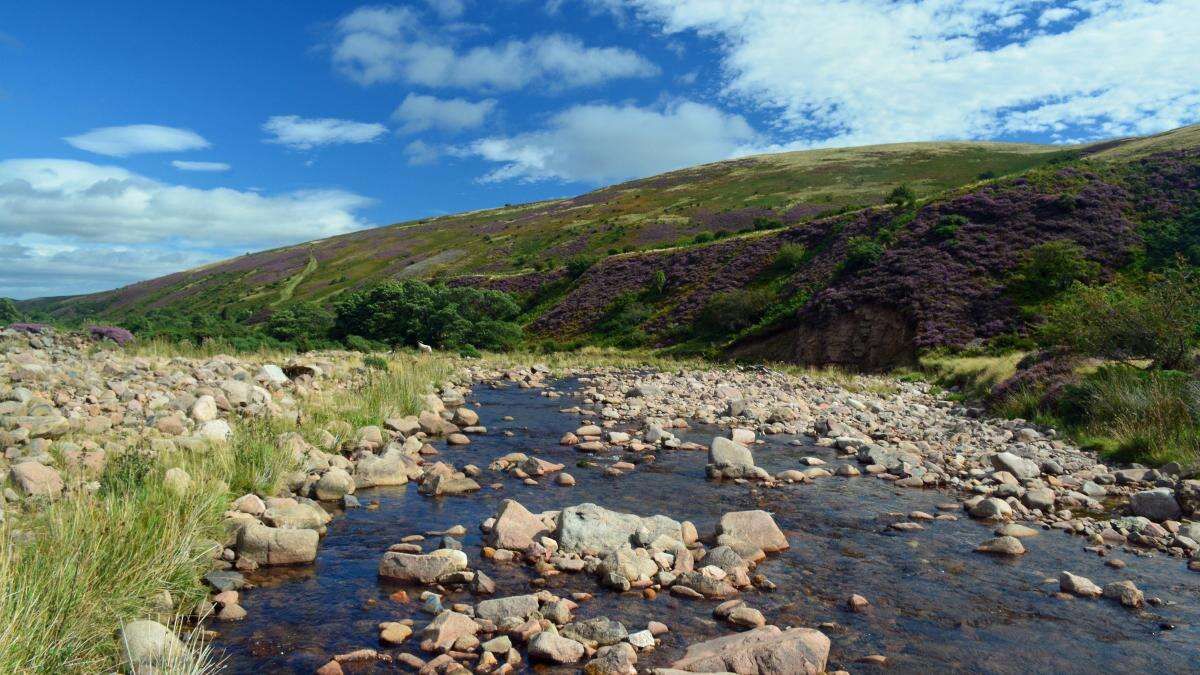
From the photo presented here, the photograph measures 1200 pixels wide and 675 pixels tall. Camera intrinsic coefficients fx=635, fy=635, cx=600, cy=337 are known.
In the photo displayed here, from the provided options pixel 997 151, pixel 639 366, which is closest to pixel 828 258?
pixel 639 366

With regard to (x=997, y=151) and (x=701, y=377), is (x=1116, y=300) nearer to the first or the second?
(x=701, y=377)

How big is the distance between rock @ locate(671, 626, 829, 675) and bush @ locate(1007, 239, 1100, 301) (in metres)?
37.1

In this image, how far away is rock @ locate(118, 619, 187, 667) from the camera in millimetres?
4812

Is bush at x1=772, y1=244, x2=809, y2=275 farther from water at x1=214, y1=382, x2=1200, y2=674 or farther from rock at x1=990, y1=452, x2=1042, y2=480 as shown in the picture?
→ water at x1=214, y1=382, x2=1200, y2=674

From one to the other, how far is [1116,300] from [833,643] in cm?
2114

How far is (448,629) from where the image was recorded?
5957mm

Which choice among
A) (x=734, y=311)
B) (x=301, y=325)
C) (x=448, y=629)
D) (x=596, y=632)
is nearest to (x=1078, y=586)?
(x=596, y=632)

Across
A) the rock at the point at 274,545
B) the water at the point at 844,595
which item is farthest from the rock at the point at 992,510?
the rock at the point at 274,545

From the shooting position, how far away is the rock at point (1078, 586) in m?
7.18

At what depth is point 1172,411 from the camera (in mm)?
13711

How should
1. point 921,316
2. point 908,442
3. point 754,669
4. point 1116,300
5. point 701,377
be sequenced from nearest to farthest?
1. point 754,669
2. point 908,442
3. point 1116,300
4. point 701,377
5. point 921,316

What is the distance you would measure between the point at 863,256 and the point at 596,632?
1690 inches

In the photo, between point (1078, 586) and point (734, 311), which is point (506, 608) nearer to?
point (1078, 586)

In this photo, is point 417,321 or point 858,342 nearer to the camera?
point 858,342
